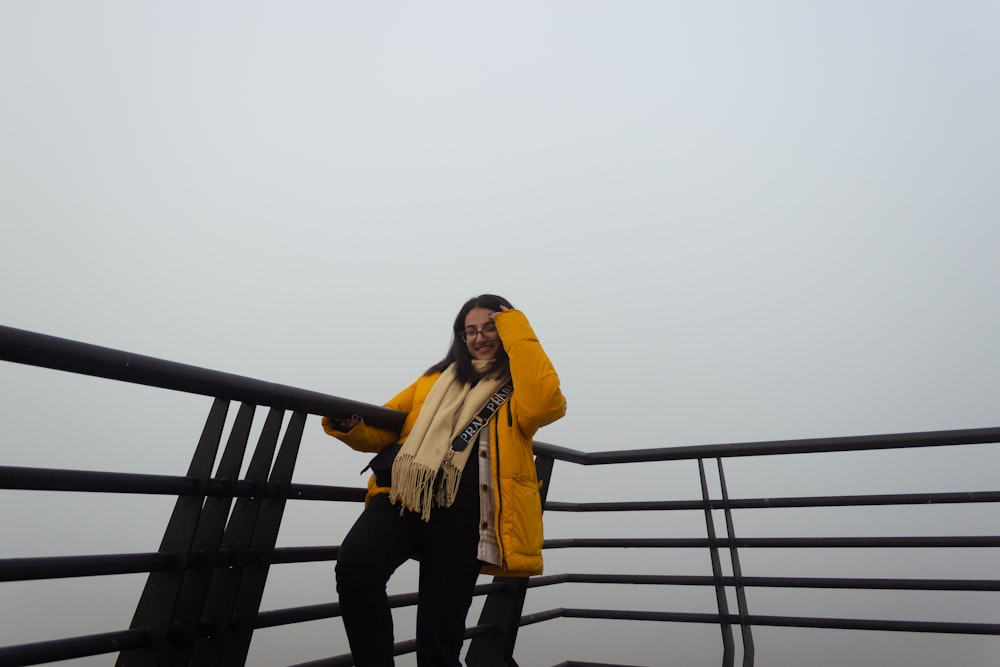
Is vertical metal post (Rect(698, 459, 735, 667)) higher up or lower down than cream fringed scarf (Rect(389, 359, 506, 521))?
→ lower down

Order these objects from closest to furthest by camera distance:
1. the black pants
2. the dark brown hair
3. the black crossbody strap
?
the black pants, the black crossbody strap, the dark brown hair

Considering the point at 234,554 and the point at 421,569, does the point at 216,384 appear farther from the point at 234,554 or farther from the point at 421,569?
the point at 421,569

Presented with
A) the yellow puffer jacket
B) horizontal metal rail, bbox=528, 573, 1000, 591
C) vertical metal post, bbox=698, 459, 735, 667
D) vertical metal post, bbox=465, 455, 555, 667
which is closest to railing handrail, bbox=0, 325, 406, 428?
the yellow puffer jacket

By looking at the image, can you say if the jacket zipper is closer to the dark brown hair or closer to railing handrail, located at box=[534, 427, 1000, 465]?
the dark brown hair

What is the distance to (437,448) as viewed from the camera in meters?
1.68

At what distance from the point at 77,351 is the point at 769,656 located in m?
3.58

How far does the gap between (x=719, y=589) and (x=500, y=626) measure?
2.69 feet

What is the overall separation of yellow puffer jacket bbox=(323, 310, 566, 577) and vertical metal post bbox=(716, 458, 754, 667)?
118 centimetres

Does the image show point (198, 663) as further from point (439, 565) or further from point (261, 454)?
point (439, 565)

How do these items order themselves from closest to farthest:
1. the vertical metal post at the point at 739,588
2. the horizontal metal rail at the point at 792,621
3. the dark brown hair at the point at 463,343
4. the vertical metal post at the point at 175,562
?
the vertical metal post at the point at 175,562, the dark brown hair at the point at 463,343, the horizontal metal rail at the point at 792,621, the vertical metal post at the point at 739,588

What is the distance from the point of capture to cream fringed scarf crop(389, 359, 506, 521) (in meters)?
1.62

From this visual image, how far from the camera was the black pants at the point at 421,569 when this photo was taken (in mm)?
1479

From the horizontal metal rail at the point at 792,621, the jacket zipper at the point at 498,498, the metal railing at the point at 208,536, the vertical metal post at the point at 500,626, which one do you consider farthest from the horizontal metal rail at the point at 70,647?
the horizontal metal rail at the point at 792,621

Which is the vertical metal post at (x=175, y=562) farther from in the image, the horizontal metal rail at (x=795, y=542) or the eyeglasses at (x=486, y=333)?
the horizontal metal rail at (x=795, y=542)
